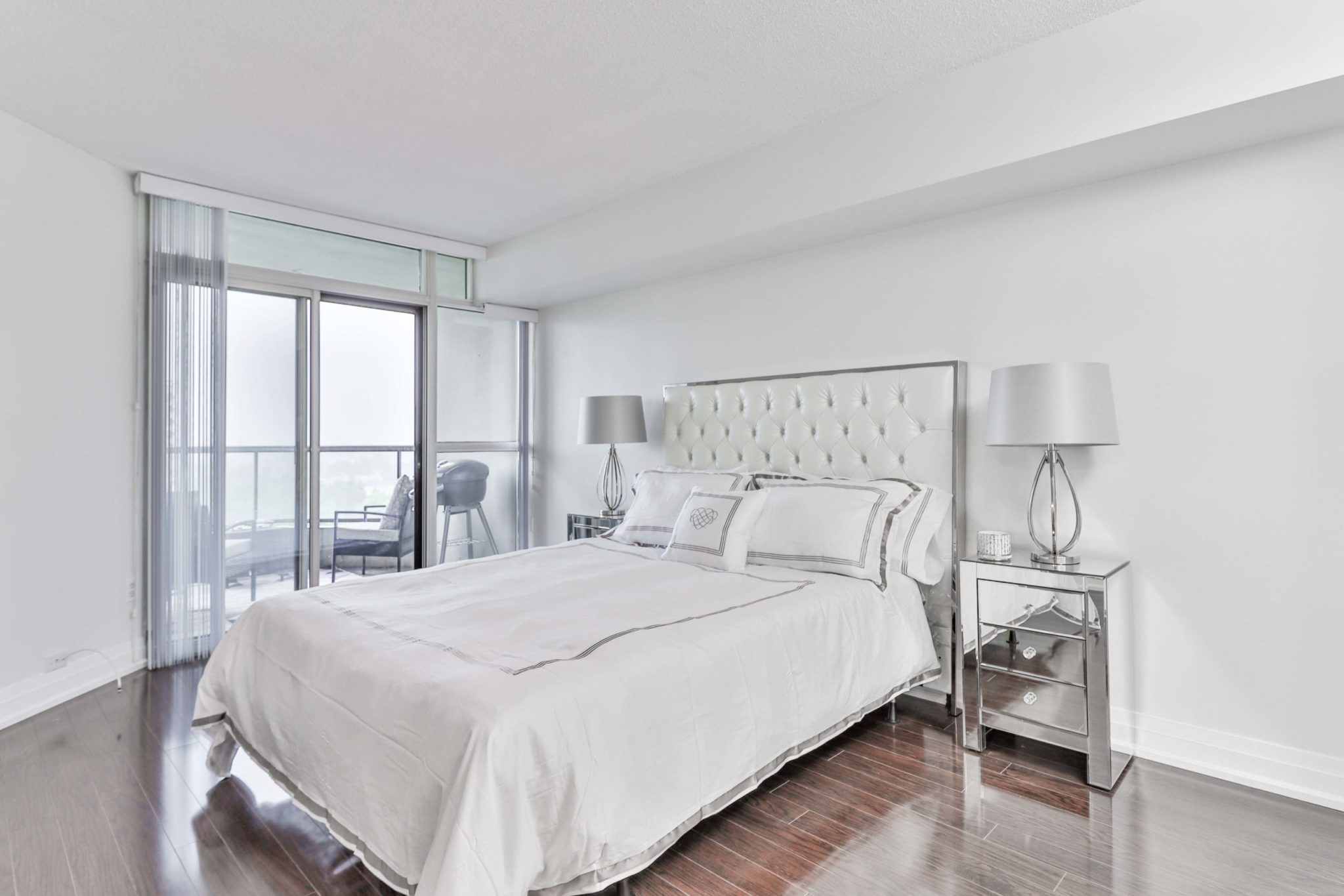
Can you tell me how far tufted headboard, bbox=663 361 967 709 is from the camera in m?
3.00

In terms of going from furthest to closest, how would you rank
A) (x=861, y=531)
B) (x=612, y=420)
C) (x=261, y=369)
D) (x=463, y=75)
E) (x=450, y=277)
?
(x=450, y=277), (x=612, y=420), (x=261, y=369), (x=861, y=531), (x=463, y=75)

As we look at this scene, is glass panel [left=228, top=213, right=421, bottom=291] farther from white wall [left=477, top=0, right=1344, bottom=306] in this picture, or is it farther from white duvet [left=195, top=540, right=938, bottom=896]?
white duvet [left=195, top=540, right=938, bottom=896]

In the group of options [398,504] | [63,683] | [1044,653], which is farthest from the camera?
[398,504]

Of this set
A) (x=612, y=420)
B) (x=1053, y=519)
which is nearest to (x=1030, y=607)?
(x=1053, y=519)

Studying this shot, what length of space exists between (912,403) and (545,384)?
3121 millimetres

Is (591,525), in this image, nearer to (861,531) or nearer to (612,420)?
(612,420)

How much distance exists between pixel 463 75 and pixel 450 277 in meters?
2.57

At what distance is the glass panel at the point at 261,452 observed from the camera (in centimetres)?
395

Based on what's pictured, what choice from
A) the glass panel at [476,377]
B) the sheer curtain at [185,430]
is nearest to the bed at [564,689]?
the sheer curtain at [185,430]

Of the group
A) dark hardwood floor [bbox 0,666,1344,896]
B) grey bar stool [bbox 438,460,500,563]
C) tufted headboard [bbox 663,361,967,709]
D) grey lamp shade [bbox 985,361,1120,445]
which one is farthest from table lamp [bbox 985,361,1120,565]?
A: grey bar stool [bbox 438,460,500,563]

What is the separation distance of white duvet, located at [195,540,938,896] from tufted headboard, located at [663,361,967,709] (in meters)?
0.37

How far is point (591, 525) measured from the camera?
14.7ft

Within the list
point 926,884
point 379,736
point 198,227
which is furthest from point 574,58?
point 926,884

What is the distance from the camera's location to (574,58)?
2.48 m
